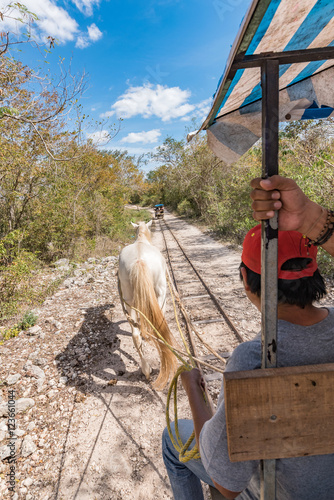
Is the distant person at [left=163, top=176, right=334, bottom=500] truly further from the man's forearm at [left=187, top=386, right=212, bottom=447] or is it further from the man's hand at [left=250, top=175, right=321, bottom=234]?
the man's forearm at [left=187, top=386, right=212, bottom=447]

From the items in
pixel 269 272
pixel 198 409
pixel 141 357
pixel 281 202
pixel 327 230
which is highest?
pixel 281 202

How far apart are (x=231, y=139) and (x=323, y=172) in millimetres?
4870

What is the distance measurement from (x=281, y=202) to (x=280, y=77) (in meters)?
1.49

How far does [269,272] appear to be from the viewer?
97 cm

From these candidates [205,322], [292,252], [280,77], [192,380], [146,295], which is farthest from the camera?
[205,322]

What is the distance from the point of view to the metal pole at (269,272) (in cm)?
94

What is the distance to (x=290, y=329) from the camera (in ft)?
3.41

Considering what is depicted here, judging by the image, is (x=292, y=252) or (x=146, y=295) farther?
(x=146, y=295)

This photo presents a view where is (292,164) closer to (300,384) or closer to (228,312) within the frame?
(228,312)

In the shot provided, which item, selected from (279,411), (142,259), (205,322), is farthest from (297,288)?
(205,322)

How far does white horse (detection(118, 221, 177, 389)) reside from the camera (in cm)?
343

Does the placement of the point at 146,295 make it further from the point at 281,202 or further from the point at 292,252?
the point at 281,202

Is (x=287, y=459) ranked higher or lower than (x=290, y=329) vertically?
lower

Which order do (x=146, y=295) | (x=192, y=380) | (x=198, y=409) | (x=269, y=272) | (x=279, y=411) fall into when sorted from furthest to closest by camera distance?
(x=146, y=295)
(x=192, y=380)
(x=198, y=409)
(x=269, y=272)
(x=279, y=411)
